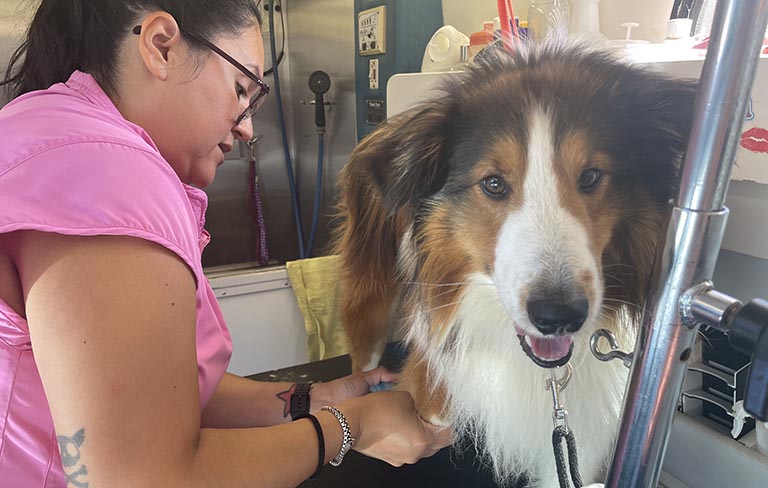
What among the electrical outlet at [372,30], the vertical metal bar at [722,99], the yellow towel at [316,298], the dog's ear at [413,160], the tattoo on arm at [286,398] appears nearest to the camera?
the vertical metal bar at [722,99]

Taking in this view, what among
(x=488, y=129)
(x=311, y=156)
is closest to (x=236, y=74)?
(x=488, y=129)

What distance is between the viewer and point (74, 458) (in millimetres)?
564

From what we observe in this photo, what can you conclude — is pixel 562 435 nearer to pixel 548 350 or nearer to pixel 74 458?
pixel 548 350

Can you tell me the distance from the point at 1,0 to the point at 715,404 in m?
2.97

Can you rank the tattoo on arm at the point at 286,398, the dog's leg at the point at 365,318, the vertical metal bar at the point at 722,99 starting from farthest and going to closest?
the dog's leg at the point at 365,318 < the tattoo on arm at the point at 286,398 < the vertical metal bar at the point at 722,99

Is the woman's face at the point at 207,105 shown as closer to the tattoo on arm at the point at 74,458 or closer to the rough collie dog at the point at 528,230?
the rough collie dog at the point at 528,230

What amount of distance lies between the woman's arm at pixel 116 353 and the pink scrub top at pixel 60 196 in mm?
23

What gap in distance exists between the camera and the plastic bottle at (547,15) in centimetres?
122

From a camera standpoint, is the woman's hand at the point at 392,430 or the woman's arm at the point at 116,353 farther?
the woman's hand at the point at 392,430

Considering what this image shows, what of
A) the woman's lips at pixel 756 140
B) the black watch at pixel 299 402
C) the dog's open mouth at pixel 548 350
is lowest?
the black watch at pixel 299 402

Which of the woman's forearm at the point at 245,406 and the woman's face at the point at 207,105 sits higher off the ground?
the woman's face at the point at 207,105

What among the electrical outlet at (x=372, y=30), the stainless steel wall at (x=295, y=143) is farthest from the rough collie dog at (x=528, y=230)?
the stainless steel wall at (x=295, y=143)

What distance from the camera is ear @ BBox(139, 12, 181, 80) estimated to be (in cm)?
73

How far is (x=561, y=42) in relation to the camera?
2.98 ft
